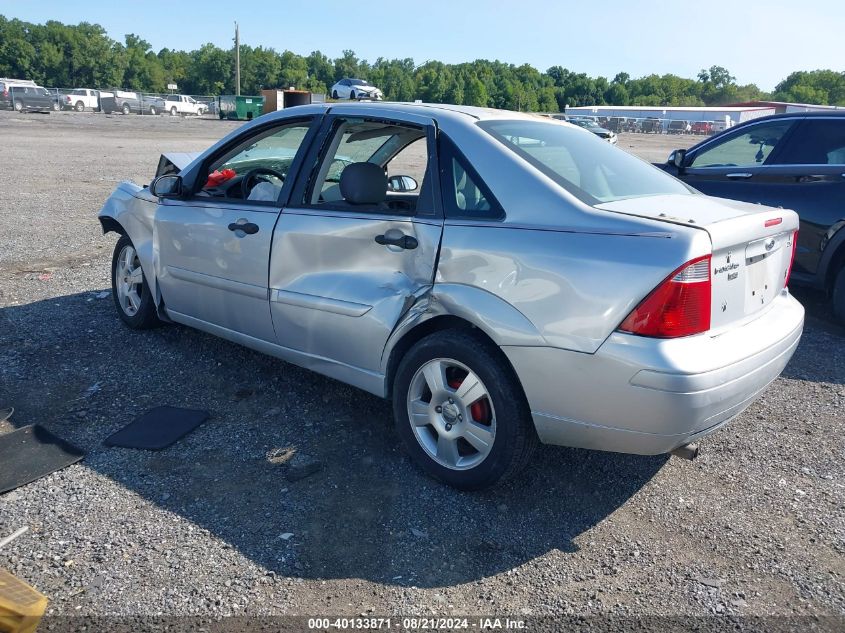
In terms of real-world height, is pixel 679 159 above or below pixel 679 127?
below

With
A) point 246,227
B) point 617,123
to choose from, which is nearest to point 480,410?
point 246,227

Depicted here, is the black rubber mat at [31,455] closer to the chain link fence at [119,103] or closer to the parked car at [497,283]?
the parked car at [497,283]

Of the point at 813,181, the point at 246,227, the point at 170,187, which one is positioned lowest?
the point at 246,227

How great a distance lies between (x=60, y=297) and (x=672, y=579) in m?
5.72

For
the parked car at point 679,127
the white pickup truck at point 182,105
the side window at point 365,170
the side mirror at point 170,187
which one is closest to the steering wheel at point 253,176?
the side mirror at point 170,187

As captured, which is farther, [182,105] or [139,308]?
[182,105]

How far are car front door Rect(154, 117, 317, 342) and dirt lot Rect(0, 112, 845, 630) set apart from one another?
20.1 inches

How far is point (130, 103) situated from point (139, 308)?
56.6 metres

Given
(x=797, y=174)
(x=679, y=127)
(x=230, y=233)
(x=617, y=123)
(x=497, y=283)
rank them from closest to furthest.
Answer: (x=497, y=283) < (x=230, y=233) < (x=797, y=174) < (x=679, y=127) < (x=617, y=123)

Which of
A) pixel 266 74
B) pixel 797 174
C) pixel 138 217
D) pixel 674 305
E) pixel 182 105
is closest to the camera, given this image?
pixel 674 305

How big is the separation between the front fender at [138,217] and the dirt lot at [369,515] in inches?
26.0

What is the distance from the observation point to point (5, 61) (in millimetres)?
101000

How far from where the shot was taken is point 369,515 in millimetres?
3387

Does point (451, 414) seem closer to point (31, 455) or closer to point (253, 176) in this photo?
point (31, 455)
